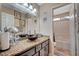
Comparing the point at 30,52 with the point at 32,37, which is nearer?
the point at 30,52

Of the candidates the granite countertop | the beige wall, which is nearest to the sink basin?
the granite countertop

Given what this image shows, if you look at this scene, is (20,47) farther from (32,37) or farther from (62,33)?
(62,33)

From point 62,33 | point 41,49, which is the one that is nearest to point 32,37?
point 41,49

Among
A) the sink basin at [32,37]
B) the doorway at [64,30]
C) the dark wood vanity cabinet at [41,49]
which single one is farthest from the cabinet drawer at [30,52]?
the doorway at [64,30]

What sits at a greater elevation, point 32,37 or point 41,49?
point 32,37

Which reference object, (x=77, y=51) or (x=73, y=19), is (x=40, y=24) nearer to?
(x=73, y=19)

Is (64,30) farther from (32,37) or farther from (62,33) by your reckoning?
(32,37)

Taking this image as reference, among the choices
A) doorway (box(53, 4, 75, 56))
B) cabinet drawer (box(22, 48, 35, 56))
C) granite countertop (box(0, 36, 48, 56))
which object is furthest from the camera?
doorway (box(53, 4, 75, 56))

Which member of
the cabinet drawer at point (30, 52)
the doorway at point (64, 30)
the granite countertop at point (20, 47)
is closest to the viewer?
the granite countertop at point (20, 47)

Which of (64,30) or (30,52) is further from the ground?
(64,30)

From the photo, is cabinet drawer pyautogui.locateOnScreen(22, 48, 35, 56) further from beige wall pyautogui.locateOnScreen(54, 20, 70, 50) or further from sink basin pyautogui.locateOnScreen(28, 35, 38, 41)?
beige wall pyautogui.locateOnScreen(54, 20, 70, 50)

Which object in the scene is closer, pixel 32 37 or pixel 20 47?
pixel 20 47

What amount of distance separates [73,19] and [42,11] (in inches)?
16.8

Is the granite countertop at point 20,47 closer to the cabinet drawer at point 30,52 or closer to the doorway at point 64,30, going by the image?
the cabinet drawer at point 30,52
